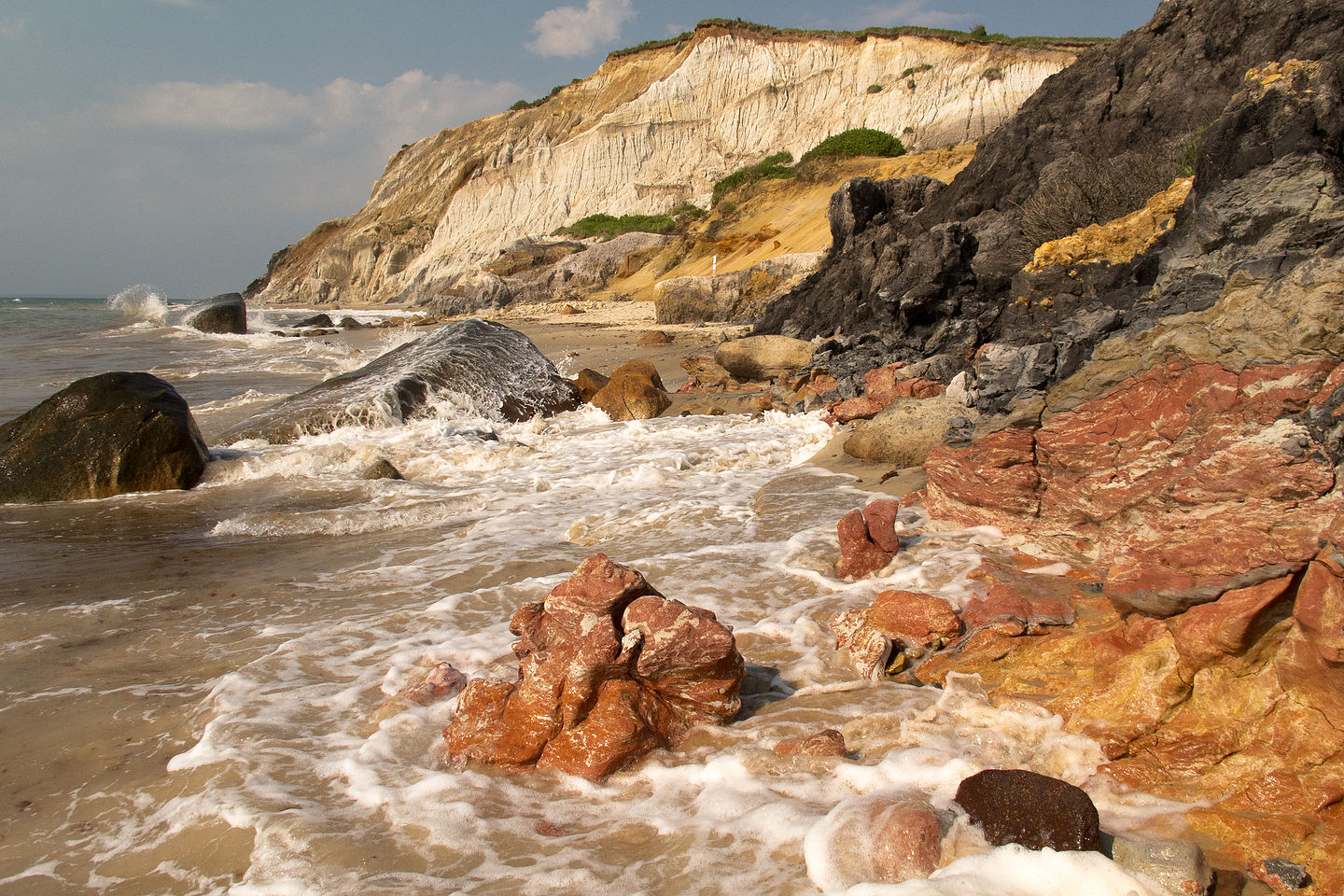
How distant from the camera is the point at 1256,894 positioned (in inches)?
67.4

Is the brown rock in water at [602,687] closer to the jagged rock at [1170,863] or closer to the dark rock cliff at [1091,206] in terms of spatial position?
the jagged rock at [1170,863]

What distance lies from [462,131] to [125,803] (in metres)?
Answer: 51.5

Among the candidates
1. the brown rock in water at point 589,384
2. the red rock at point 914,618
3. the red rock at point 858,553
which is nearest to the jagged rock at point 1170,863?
the red rock at point 914,618

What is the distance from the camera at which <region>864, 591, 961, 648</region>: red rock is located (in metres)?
3.00

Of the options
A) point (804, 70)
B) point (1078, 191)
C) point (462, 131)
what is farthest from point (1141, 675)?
point (462, 131)

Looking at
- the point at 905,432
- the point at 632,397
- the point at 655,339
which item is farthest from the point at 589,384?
the point at 905,432

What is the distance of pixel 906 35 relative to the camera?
32469 mm

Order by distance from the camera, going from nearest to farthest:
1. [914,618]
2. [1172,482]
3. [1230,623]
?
1. [1230,623]
2. [914,618]
3. [1172,482]

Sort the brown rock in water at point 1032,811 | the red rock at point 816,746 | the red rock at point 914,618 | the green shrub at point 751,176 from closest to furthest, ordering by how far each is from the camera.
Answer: the brown rock in water at point 1032,811
the red rock at point 816,746
the red rock at point 914,618
the green shrub at point 751,176

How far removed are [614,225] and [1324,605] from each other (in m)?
35.7

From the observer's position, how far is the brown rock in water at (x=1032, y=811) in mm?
1852

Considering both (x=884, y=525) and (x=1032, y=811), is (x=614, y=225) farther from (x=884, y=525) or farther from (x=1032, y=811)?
(x=1032, y=811)

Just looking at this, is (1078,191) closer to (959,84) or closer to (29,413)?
(29,413)

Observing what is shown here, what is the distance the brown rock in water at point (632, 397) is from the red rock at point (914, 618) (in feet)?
19.8
